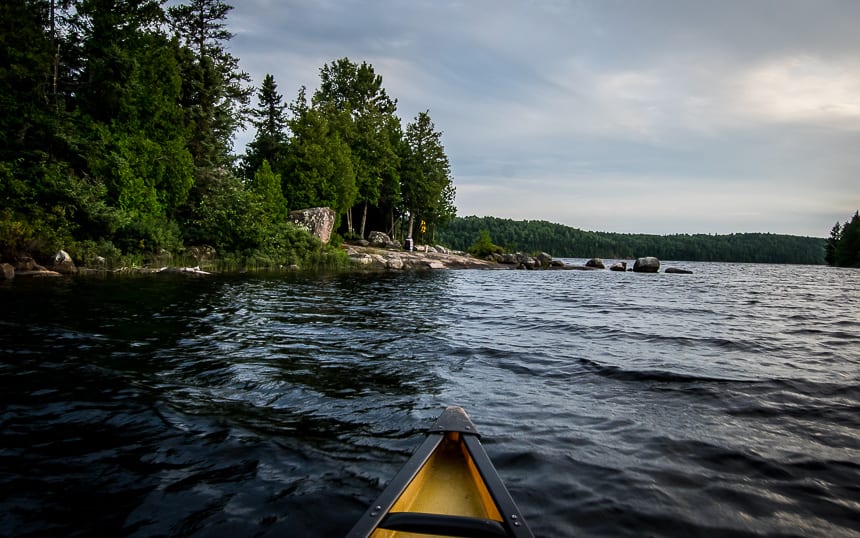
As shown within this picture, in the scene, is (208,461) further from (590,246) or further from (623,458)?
(590,246)

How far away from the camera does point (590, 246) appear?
128375 mm

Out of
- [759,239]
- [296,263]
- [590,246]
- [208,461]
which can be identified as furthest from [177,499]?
[759,239]

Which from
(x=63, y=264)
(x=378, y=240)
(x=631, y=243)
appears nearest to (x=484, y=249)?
(x=378, y=240)

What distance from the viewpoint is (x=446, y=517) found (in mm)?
2285

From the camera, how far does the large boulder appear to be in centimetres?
3412

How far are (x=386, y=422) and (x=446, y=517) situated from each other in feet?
8.04

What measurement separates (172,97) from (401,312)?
2186cm

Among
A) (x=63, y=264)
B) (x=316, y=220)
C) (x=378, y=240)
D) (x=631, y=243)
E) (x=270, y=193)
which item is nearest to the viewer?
(x=63, y=264)

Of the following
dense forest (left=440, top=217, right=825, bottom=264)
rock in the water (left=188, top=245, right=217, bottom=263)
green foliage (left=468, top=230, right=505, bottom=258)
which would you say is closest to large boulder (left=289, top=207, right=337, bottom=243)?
rock in the water (left=188, top=245, right=217, bottom=263)

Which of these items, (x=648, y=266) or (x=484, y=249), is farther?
(x=484, y=249)

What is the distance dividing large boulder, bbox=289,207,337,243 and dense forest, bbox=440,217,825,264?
7346 centimetres

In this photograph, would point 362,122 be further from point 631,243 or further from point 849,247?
point 631,243

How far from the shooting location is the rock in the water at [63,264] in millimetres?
18078

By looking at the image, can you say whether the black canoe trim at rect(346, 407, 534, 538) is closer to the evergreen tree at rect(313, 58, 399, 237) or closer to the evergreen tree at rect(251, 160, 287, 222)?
the evergreen tree at rect(251, 160, 287, 222)
